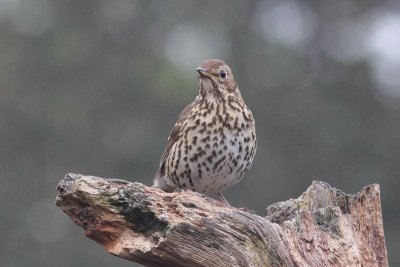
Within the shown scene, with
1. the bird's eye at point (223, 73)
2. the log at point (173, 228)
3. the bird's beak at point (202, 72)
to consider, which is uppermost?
the bird's eye at point (223, 73)

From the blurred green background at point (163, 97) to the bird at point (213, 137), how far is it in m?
12.4

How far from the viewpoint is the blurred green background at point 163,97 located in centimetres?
2338

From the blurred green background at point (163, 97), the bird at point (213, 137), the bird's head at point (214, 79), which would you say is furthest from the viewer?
the blurred green background at point (163, 97)

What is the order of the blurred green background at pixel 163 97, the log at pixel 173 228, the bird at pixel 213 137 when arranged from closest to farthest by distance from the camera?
1. the log at pixel 173 228
2. the bird at pixel 213 137
3. the blurred green background at pixel 163 97

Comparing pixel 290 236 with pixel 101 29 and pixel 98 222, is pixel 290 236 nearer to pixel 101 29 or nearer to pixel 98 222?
pixel 98 222

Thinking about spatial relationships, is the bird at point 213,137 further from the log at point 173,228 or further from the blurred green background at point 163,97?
the blurred green background at point 163,97

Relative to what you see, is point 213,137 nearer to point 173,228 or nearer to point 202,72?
point 202,72

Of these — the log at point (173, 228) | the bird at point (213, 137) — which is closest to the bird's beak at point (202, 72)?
the bird at point (213, 137)

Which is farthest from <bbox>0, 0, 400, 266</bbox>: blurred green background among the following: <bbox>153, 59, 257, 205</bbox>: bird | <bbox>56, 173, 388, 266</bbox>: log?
<bbox>56, 173, 388, 266</bbox>: log

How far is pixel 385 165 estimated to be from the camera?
24203mm

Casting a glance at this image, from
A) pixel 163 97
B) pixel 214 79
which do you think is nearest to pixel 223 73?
pixel 214 79

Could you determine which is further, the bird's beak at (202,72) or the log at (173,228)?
the bird's beak at (202,72)

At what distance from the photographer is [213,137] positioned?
934cm

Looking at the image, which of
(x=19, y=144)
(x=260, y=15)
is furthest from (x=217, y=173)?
(x=260, y=15)
